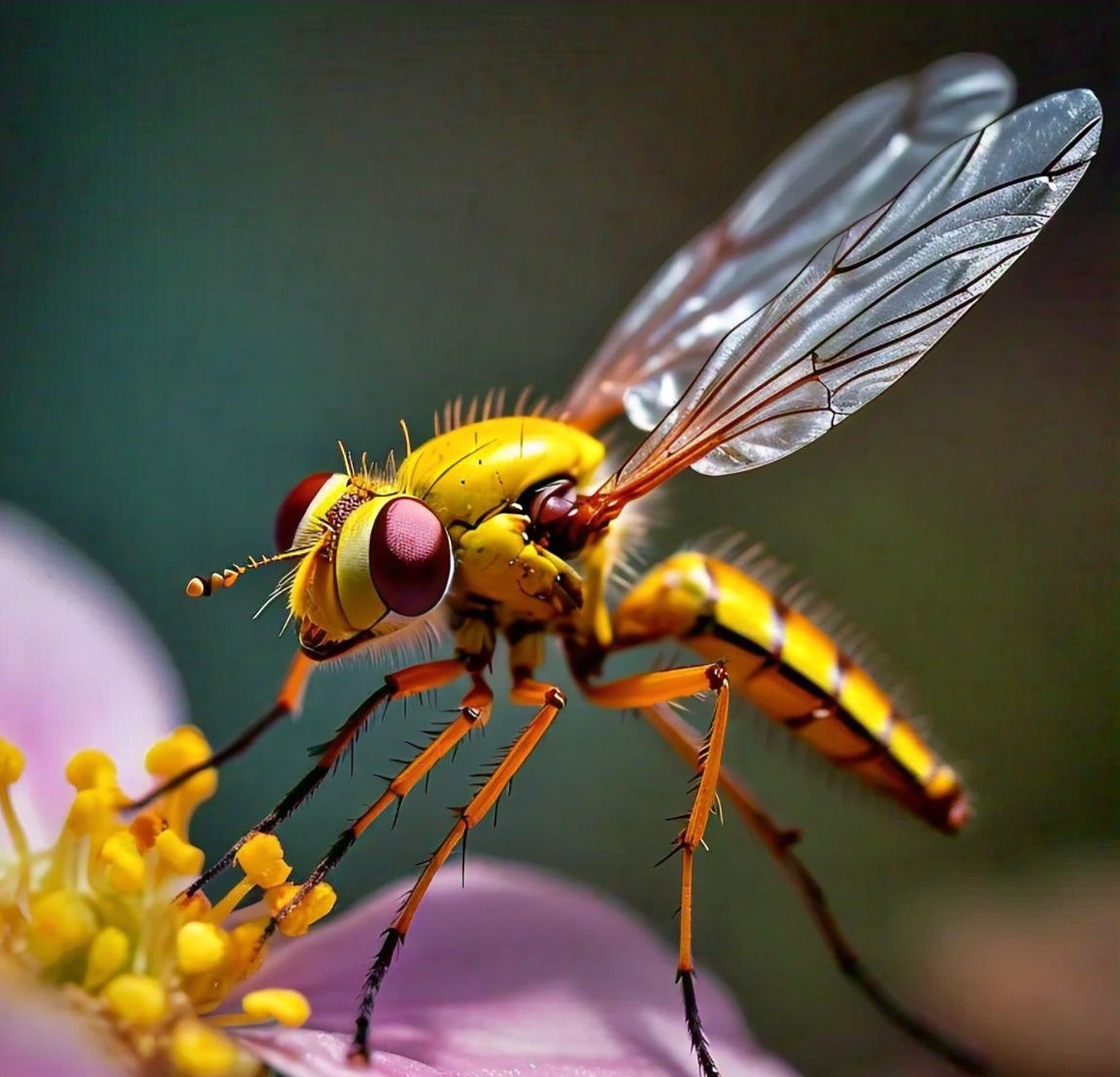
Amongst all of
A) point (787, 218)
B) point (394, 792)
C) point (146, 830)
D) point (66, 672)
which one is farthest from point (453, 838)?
point (787, 218)

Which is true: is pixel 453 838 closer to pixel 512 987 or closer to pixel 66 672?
pixel 512 987

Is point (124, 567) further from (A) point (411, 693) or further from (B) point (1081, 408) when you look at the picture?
(B) point (1081, 408)

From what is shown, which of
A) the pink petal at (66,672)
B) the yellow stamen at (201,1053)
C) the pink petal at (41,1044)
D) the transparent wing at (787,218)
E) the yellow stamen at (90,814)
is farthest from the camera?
the transparent wing at (787,218)

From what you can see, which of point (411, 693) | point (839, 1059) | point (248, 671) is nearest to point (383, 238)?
point (248, 671)

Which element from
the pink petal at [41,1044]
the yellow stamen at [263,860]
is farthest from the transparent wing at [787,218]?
the pink petal at [41,1044]

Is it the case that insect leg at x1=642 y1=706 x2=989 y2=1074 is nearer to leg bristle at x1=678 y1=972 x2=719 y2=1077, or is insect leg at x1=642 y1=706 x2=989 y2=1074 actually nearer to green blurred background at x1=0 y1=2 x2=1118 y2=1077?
green blurred background at x1=0 y1=2 x2=1118 y2=1077

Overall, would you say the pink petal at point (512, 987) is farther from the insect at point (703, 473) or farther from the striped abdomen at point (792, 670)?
the striped abdomen at point (792, 670)

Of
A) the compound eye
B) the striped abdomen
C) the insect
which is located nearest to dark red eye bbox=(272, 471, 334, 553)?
the insect

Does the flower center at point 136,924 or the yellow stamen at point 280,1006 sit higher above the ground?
the flower center at point 136,924
